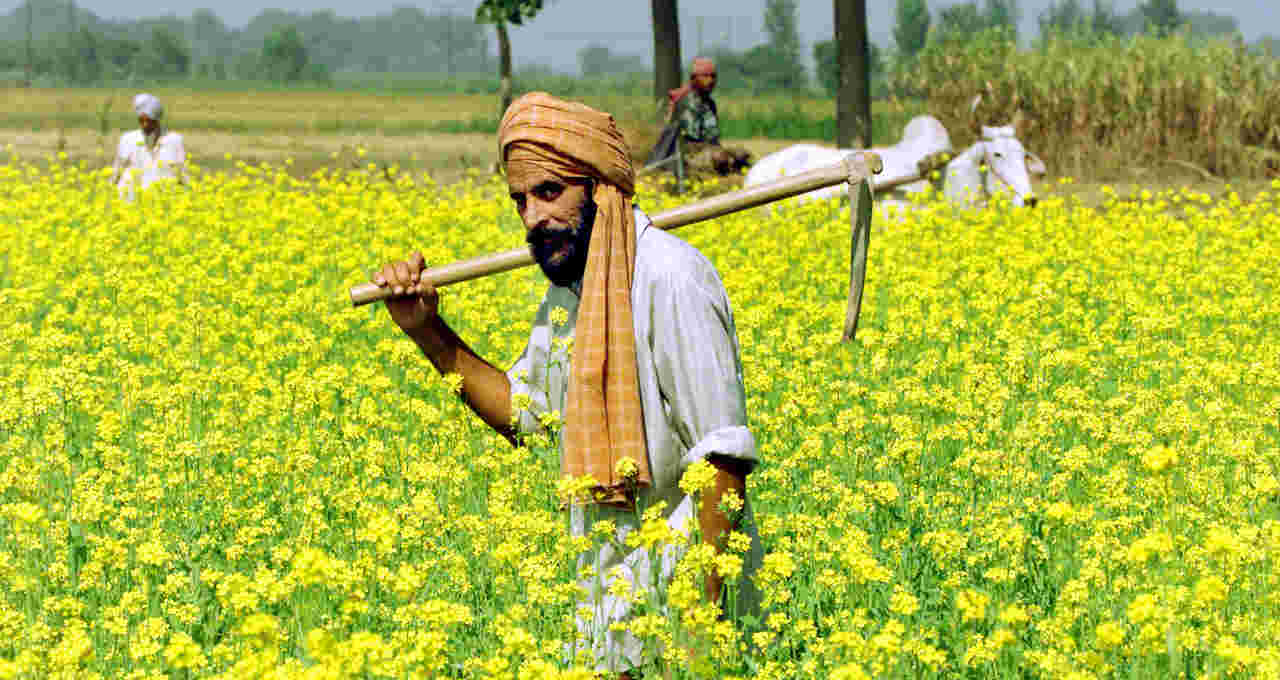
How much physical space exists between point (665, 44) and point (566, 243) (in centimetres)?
1799

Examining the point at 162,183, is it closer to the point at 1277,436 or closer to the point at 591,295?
the point at 1277,436

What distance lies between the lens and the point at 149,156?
14000 mm

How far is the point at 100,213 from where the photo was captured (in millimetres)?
12320

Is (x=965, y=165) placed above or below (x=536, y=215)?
below

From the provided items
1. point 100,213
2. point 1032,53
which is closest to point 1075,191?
point 1032,53

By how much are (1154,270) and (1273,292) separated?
65 centimetres

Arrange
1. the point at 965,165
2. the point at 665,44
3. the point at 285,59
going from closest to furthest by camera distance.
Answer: the point at 965,165
the point at 665,44
the point at 285,59

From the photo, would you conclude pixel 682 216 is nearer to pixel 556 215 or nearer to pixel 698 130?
pixel 556 215

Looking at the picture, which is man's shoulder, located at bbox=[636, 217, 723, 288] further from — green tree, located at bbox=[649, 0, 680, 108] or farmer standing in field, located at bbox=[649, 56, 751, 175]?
green tree, located at bbox=[649, 0, 680, 108]

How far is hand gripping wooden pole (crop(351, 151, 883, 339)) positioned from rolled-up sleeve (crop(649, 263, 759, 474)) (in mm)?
523

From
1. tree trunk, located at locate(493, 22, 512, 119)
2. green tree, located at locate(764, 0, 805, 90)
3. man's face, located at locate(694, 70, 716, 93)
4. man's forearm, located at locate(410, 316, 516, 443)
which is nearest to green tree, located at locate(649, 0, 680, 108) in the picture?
tree trunk, located at locate(493, 22, 512, 119)

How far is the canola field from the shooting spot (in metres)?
3.60

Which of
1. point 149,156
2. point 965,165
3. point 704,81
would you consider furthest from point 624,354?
point 704,81

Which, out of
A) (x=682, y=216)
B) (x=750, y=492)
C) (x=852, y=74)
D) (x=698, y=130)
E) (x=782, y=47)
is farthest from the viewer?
(x=782, y=47)
